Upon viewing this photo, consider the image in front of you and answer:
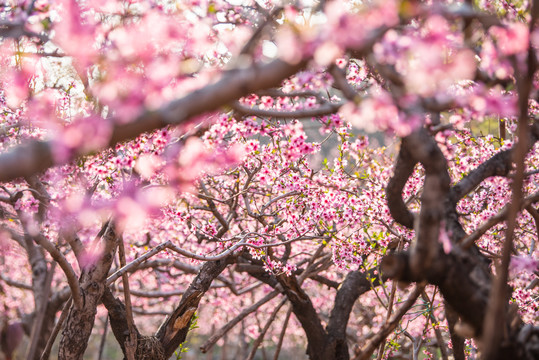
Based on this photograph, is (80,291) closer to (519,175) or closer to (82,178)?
(82,178)

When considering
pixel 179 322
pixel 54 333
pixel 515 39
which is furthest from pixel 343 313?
pixel 515 39

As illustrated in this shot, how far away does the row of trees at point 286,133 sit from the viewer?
2.55 meters

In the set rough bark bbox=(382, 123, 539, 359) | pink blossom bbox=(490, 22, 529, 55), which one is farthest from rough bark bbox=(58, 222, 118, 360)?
pink blossom bbox=(490, 22, 529, 55)

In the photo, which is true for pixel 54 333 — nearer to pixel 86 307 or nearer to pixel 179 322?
pixel 86 307

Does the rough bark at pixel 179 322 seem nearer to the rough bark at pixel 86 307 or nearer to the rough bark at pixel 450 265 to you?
the rough bark at pixel 86 307

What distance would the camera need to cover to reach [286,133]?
4656mm

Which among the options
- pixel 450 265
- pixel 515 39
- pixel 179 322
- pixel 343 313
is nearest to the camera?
pixel 515 39

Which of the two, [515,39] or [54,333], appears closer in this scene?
[515,39]

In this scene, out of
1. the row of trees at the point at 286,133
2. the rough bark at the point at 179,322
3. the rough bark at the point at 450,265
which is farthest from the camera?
the rough bark at the point at 179,322

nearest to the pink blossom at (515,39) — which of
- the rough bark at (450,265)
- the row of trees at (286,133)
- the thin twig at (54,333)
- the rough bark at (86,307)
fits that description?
the row of trees at (286,133)

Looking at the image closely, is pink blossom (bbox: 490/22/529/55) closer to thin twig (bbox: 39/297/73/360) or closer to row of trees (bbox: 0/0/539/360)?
row of trees (bbox: 0/0/539/360)

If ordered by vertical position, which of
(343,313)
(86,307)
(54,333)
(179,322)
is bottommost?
(54,333)

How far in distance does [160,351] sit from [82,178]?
2.65 m

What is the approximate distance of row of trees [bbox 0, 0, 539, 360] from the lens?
8.38 feet
